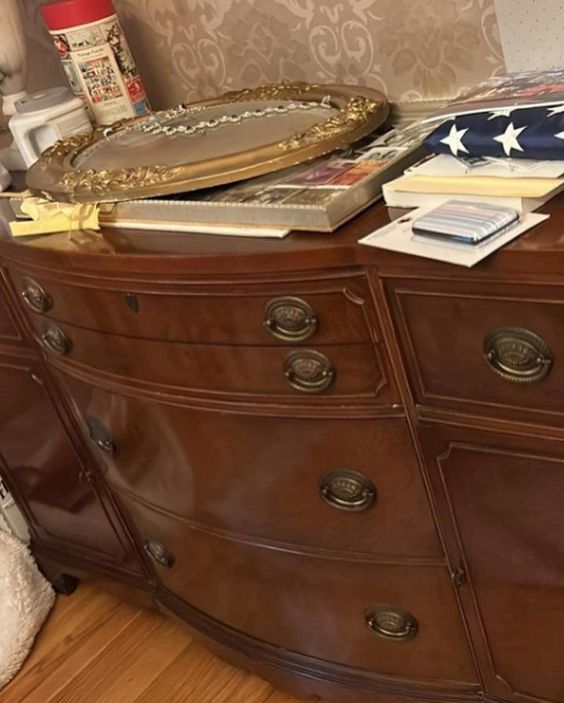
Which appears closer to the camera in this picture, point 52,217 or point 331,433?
point 331,433

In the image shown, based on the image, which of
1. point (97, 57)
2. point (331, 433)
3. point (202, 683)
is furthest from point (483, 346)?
point (202, 683)

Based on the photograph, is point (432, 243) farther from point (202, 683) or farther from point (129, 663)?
point (129, 663)

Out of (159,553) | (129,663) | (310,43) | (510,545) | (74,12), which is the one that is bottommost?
(129,663)

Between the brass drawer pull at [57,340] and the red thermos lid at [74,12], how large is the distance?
458 millimetres

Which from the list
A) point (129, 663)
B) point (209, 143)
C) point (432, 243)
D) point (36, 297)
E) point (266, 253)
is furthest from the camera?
point (129, 663)

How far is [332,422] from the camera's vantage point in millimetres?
1043

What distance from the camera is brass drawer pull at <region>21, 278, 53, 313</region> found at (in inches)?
50.4

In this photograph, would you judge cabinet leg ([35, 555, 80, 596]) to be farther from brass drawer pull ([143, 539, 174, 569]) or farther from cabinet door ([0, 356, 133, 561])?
brass drawer pull ([143, 539, 174, 569])

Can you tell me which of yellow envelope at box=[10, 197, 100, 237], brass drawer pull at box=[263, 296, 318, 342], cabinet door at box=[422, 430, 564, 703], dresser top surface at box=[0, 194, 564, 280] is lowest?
cabinet door at box=[422, 430, 564, 703]

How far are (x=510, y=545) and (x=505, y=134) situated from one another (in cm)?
45

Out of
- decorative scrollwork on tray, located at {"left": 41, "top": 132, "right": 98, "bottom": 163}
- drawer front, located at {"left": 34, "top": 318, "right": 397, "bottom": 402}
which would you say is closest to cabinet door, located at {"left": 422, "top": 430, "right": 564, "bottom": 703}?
drawer front, located at {"left": 34, "top": 318, "right": 397, "bottom": 402}

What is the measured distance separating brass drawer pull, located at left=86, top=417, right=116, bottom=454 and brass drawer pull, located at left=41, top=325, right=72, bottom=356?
13cm

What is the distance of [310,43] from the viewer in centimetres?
132

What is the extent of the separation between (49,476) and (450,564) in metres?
0.89
